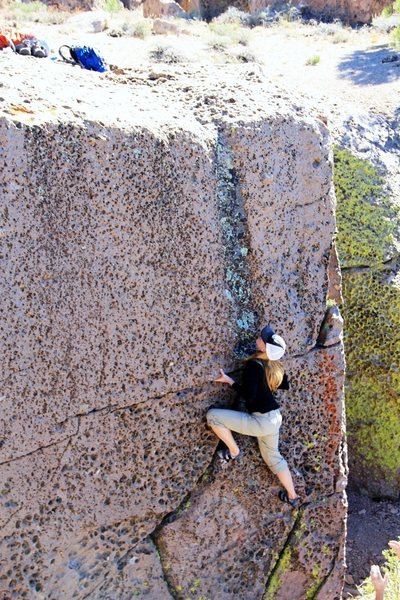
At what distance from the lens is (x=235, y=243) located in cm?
324

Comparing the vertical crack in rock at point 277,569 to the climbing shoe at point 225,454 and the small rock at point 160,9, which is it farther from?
the small rock at point 160,9

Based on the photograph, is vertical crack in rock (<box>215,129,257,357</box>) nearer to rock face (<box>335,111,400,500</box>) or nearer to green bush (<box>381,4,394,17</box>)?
rock face (<box>335,111,400,500</box>)

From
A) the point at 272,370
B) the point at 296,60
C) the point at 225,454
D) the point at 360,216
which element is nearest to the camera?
the point at 272,370

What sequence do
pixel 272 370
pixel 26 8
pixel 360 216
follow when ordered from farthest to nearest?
pixel 26 8, pixel 360 216, pixel 272 370

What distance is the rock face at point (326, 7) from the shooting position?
17156 millimetres

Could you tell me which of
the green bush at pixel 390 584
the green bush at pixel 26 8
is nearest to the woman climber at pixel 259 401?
the green bush at pixel 390 584

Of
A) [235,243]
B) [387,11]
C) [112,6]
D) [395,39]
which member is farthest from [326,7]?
[235,243]

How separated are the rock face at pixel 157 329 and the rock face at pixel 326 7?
589 inches

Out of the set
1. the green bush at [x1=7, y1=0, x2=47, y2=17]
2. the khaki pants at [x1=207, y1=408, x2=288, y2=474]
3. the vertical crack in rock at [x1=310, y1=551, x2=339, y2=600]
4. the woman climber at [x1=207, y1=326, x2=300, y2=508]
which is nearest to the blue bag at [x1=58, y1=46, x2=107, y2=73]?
the woman climber at [x1=207, y1=326, x2=300, y2=508]

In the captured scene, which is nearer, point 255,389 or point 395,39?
point 255,389

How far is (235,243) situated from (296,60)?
917cm

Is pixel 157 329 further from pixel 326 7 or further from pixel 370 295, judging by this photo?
pixel 326 7

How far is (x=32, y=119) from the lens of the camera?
8.82ft

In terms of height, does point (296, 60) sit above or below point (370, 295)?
above
